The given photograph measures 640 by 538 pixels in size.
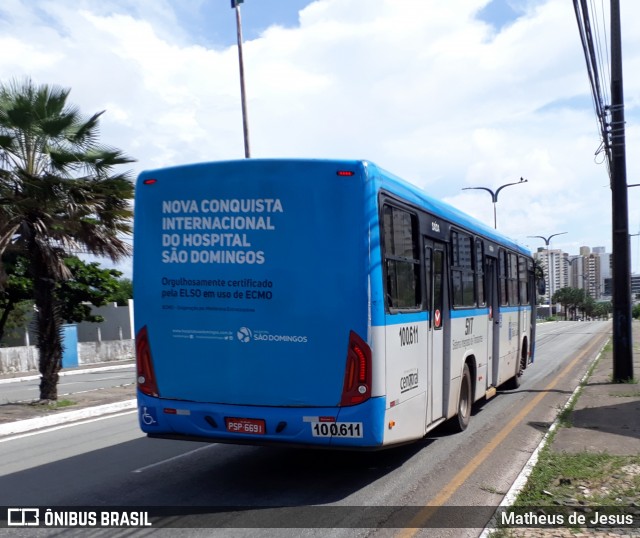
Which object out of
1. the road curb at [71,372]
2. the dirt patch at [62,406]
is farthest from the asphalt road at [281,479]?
the road curb at [71,372]

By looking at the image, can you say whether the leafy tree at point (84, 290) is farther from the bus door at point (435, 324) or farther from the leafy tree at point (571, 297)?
the leafy tree at point (571, 297)

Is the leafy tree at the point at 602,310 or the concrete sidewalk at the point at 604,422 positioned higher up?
the concrete sidewalk at the point at 604,422

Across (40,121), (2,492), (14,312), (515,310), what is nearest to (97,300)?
(14,312)

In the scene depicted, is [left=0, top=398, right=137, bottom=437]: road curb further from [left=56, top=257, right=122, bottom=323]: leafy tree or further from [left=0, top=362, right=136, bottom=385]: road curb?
[left=56, top=257, right=122, bottom=323]: leafy tree

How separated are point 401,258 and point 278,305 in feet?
4.85

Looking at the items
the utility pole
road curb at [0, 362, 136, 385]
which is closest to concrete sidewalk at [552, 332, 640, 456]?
the utility pole

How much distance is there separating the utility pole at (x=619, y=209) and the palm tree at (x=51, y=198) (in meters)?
10.8

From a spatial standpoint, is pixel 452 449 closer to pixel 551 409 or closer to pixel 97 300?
pixel 551 409

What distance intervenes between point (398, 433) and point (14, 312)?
37.8 m

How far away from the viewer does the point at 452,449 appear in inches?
364

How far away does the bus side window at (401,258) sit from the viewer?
705 centimetres

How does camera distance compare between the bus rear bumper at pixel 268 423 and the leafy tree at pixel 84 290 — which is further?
the leafy tree at pixel 84 290

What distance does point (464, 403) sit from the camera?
10.2 meters

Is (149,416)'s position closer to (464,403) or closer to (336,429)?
(336,429)
